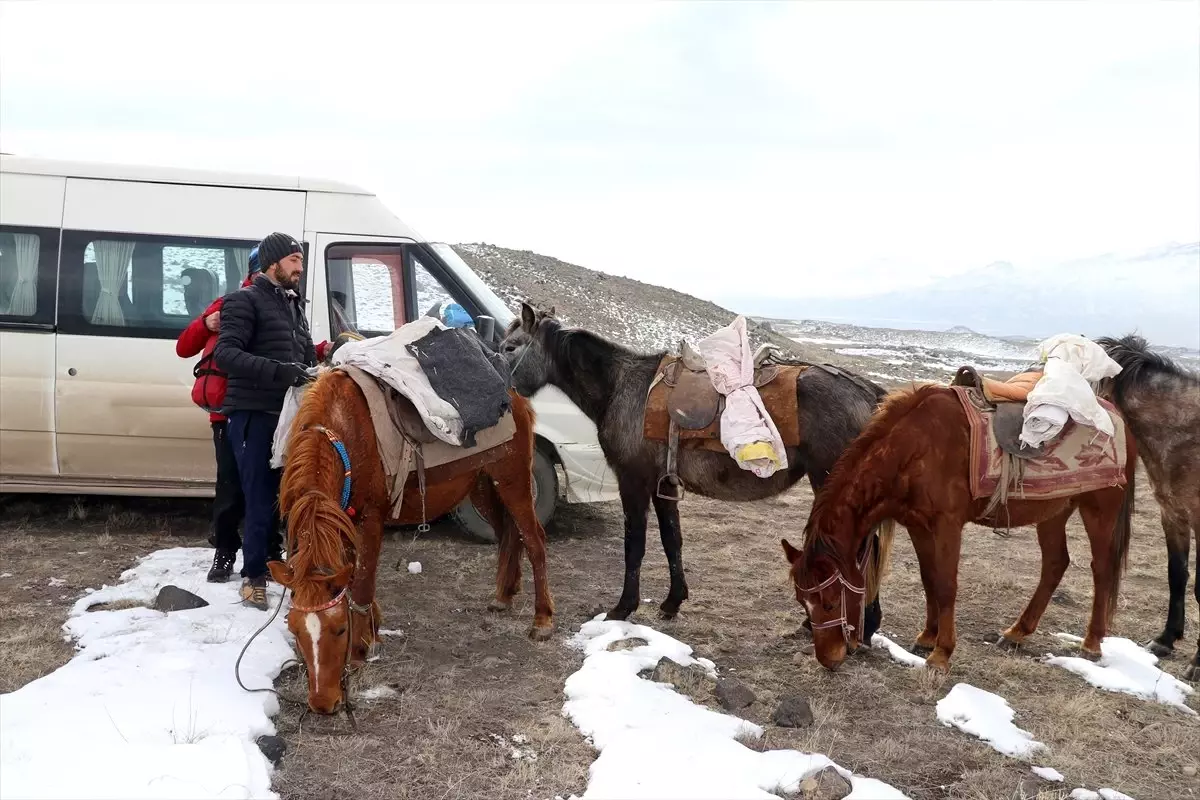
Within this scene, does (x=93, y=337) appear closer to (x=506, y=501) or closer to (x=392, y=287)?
(x=392, y=287)

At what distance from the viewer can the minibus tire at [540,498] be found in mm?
6098

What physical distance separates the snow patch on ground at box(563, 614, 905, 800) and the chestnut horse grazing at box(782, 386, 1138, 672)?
703 mm

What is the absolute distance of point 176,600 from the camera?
4344mm

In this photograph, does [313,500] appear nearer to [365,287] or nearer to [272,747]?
[272,747]

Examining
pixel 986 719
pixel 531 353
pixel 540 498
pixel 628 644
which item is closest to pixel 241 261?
pixel 531 353

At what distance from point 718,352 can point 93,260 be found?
14.6ft

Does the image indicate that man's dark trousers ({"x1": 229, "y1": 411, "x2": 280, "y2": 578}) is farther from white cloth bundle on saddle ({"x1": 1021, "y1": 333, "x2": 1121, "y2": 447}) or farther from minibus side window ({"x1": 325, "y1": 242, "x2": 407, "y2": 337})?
white cloth bundle on saddle ({"x1": 1021, "y1": 333, "x2": 1121, "y2": 447})

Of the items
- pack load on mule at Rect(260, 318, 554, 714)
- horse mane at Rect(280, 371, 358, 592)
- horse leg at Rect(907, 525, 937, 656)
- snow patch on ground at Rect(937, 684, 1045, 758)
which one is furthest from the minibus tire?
snow patch on ground at Rect(937, 684, 1045, 758)

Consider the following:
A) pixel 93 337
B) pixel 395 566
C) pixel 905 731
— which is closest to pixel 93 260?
pixel 93 337

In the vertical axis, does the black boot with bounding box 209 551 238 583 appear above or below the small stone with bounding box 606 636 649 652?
above

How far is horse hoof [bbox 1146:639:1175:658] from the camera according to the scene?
4.76 meters

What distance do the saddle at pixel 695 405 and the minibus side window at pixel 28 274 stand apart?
14.2 ft

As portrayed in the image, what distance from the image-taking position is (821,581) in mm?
4039

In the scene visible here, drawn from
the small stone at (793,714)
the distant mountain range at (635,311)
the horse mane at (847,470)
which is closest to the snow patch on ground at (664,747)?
the small stone at (793,714)
